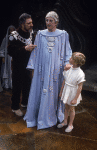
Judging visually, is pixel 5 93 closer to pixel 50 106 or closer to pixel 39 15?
pixel 50 106

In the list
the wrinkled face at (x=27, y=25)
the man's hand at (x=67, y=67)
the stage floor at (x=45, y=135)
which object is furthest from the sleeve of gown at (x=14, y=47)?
the stage floor at (x=45, y=135)

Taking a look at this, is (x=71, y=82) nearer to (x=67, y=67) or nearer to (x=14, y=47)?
(x=67, y=67)

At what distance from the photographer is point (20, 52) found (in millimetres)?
2635

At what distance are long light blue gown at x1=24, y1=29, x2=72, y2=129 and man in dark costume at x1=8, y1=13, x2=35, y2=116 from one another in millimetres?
213

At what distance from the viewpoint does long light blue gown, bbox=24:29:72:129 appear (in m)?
2.31

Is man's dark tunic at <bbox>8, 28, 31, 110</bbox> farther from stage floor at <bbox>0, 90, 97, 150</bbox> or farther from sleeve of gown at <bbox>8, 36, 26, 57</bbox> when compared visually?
stage floor at <bbox>0, 90, 97, 150</bbox>

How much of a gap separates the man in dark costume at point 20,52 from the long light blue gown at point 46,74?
213 millimetres

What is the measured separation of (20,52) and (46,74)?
2.17ft

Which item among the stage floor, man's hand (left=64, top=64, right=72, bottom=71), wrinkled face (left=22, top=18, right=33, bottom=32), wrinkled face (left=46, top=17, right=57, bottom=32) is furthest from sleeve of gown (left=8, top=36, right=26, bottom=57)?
the stage floor

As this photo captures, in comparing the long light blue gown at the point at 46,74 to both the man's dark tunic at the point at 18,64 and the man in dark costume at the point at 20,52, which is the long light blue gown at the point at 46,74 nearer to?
the man in dark costume at the point at 20,52

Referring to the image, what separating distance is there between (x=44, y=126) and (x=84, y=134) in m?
0.68

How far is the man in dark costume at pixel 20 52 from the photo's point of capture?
2.52 meters

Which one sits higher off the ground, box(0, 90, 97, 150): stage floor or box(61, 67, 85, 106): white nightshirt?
box(61, 67, 85, 106): white nightshirt

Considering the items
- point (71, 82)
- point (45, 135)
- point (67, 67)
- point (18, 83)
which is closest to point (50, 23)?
point (67, 67)
